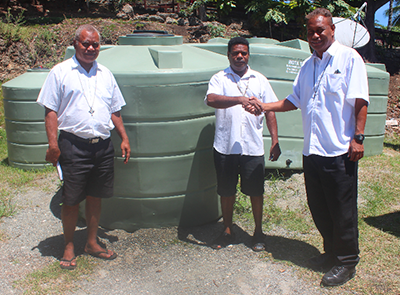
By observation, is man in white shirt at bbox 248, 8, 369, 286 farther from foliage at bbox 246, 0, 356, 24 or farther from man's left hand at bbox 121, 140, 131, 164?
foliage at bbox 246, 0, 356, 24

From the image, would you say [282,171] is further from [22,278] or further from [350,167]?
[22,278]

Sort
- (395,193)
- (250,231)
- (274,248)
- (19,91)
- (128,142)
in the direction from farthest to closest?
(19,91)
(395,193)
(250,231)
(274,248)
(128,142)

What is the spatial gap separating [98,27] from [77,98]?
1149cm

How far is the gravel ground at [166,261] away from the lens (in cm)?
272

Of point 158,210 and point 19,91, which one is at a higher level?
point 19,91

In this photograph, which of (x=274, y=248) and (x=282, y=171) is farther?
(x=282, y=171)

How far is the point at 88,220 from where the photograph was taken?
121 inches

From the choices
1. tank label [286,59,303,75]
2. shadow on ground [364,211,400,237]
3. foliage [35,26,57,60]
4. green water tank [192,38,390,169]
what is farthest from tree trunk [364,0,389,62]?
shadow on ground [364,211,400,237]

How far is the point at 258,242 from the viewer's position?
3250mm

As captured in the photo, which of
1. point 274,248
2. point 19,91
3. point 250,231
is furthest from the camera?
point 19,91

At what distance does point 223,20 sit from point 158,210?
13.4 meters

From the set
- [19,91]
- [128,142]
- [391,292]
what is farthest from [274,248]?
[19,91]

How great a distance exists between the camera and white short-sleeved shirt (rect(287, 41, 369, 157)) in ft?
7.86

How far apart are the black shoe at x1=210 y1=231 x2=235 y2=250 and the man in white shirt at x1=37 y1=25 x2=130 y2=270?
1068 millimetres
